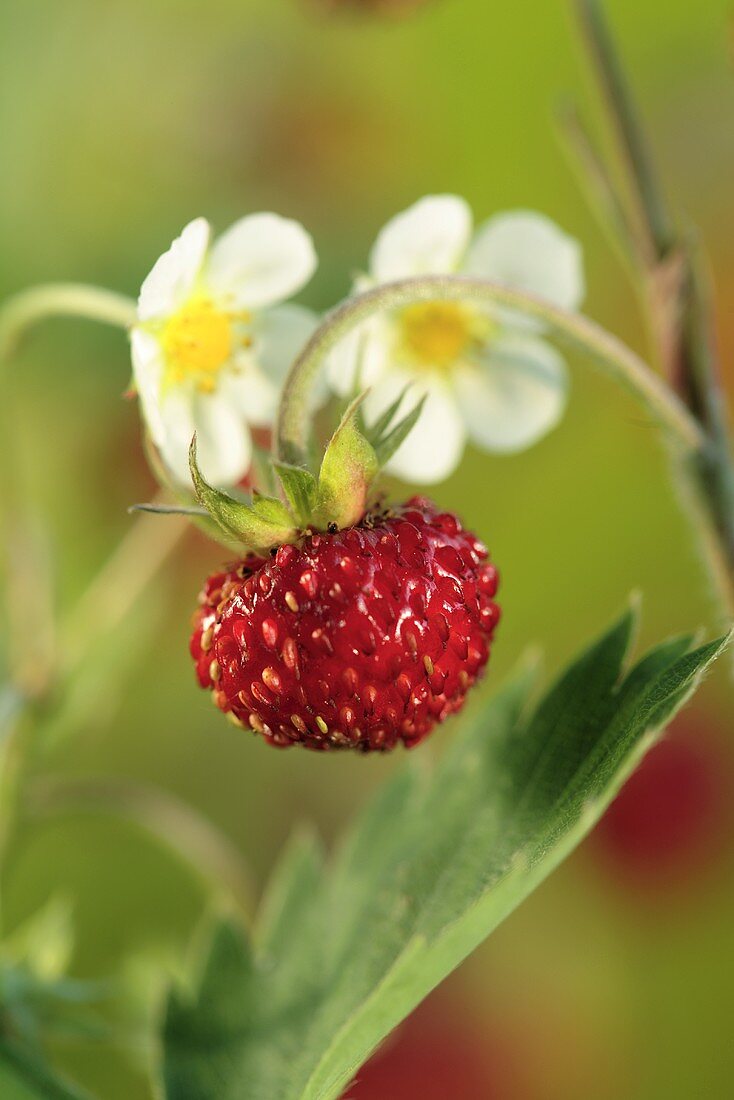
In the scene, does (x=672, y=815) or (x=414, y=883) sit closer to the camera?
(x=414, y=883)

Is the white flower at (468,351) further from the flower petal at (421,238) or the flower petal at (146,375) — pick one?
the flower petal at (146,375)

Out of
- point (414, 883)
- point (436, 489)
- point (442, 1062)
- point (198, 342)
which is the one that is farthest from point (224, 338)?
point (442, 1062)

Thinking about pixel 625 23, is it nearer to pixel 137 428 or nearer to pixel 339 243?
pixel 339 243

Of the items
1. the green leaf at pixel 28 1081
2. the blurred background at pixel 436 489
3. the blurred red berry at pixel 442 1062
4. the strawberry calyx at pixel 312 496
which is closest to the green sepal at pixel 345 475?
the strawberry calyx at pixel 312 496

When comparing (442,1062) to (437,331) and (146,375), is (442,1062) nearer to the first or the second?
(437,331)

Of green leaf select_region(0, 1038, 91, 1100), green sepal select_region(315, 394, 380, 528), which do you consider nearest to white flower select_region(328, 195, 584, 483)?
green sepal select_region(315, 394, 380, 528)

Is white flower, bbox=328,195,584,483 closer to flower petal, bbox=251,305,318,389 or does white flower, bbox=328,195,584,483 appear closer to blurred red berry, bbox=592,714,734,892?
flower petal, bbox=251,305,318,389
